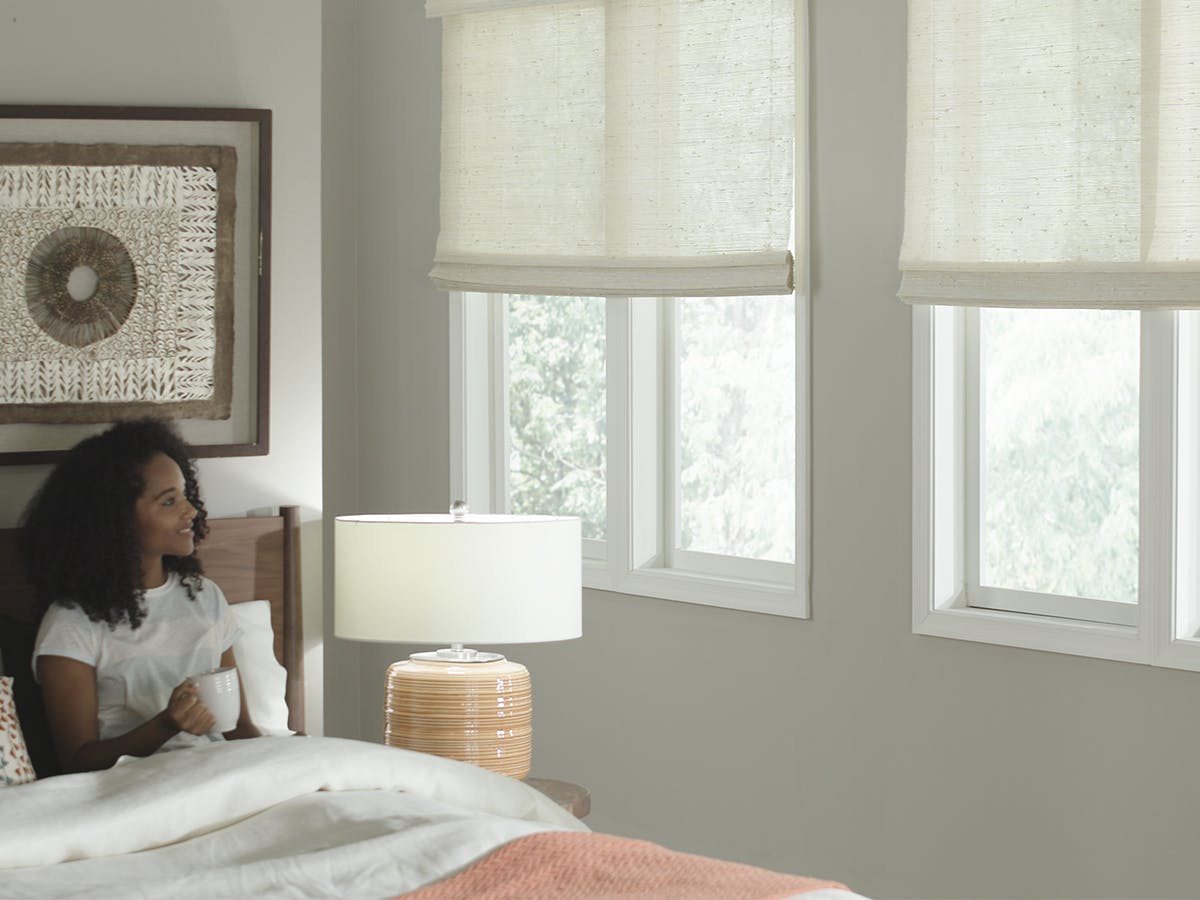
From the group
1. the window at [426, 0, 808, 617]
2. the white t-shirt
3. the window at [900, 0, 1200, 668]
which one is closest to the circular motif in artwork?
the white t-shirt

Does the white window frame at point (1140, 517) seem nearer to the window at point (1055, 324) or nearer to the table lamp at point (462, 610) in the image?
the window at point (1055, 324)

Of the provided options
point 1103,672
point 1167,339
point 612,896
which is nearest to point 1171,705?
point 1103,672

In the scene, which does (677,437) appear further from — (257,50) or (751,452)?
(257,50)

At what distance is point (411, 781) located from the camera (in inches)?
94.2

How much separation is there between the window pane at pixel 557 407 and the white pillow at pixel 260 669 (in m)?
1.20

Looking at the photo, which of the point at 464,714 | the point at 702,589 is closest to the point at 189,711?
the point at 464,714

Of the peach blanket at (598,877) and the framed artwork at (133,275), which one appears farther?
the framed artwork at (133,275)

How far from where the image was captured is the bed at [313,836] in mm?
1947

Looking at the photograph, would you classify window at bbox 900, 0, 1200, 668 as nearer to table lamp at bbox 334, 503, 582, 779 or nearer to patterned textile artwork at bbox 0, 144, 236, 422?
table lamp at bbox 334, 503, 582, 779

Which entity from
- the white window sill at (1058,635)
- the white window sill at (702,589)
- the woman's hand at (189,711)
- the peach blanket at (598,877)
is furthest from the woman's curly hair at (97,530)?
the white window sill at (1058,635)

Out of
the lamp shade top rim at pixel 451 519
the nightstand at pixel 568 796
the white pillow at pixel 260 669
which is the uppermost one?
the lamp shade top rim at pixel 451 519

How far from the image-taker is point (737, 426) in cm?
384

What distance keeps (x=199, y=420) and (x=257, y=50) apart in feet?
2.63

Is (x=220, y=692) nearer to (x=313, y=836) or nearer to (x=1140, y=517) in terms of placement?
(x=313, y=836)
